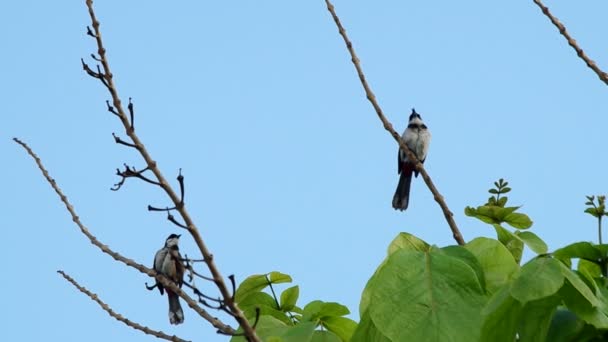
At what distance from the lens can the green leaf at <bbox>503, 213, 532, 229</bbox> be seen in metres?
3.32

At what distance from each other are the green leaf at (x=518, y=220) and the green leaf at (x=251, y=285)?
92 centimetres

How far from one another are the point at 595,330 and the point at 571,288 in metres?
0.15

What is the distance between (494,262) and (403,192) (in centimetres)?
1128

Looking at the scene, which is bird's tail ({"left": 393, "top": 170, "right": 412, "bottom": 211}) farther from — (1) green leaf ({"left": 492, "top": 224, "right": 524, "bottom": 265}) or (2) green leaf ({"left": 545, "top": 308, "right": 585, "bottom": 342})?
(2) green leaf ({"left": 545, "top": 308, "right": 585, "bottom": 342})

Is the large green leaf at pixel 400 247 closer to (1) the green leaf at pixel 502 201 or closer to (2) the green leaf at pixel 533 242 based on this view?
(2) the green leaf at pixel 533 242

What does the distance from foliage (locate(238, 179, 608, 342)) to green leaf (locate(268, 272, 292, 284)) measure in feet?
2.34

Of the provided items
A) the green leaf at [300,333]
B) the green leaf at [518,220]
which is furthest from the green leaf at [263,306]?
the green leaf at [518,220]

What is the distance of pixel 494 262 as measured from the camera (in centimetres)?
271

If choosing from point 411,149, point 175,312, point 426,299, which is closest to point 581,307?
point 426,299

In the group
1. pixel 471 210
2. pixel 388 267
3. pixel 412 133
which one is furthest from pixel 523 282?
pixel 412 133

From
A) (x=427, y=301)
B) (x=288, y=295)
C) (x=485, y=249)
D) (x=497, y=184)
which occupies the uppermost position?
(x=497, y=184)

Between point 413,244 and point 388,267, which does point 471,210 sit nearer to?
point 413,244

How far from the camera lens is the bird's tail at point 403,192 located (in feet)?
45.7

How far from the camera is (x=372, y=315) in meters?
2.42
